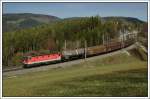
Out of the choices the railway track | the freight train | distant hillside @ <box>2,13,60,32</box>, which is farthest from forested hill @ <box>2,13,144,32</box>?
the railway track

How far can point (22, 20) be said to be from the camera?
18.6 meters

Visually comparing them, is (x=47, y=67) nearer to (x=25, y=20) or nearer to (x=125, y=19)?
(x=25, y=20)

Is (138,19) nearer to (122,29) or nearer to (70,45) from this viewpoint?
(122,29)

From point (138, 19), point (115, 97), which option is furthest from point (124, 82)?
point (138, 19)

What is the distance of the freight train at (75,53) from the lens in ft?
62.1

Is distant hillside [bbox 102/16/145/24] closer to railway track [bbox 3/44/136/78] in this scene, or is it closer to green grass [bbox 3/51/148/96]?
railway track [bbox 3/44/136/78]

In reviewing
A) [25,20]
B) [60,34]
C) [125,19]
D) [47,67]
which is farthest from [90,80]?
[25,20]

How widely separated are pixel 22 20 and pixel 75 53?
1631 mm

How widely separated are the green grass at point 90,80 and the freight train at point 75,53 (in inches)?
9.1

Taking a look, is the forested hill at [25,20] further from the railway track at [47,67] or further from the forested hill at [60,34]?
the railway track at [47,67]

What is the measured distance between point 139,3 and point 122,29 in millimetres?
1001

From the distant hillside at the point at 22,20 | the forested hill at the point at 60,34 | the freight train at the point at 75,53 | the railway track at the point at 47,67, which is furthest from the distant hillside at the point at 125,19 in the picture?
the distant hillside at the point at 22,20

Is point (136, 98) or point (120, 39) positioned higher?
point (120, 39)

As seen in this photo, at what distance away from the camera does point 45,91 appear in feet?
61.0
